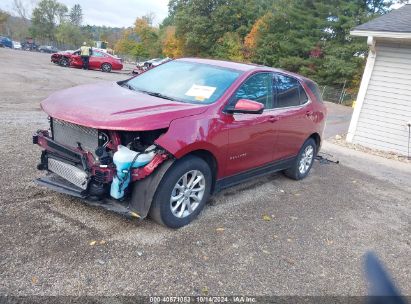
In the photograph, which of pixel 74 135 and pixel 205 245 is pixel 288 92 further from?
pixel 74 135

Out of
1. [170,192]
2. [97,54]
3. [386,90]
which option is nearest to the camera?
[170,192]

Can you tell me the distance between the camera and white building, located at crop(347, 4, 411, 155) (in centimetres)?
954

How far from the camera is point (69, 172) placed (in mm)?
3750

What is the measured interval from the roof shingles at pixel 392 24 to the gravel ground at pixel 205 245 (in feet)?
18.8

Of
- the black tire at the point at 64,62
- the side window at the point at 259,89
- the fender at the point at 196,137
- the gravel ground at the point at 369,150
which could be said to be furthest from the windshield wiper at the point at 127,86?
the black tire at the point at 64,62

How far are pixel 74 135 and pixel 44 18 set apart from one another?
94509mm

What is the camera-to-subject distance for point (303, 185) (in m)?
6.11

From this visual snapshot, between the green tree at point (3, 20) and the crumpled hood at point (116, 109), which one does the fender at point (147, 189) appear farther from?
the green tree at point (3, 20)

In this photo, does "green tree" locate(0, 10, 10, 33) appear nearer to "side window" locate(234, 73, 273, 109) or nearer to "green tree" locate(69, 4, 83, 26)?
"green tree" locate(69, 4, 83, 26)

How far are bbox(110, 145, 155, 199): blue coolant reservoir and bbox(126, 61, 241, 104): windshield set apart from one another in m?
0.95

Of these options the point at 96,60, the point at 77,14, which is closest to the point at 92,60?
the point at 96,60

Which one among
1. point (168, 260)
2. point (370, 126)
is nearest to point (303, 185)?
point (168, 260)

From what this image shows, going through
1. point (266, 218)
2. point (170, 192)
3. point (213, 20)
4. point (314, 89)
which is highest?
point (213, 20)

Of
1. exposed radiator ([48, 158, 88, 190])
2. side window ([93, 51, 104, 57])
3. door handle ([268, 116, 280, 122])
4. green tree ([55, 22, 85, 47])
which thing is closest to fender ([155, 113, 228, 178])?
exposed radiator ([48, 158, 88, 190])
